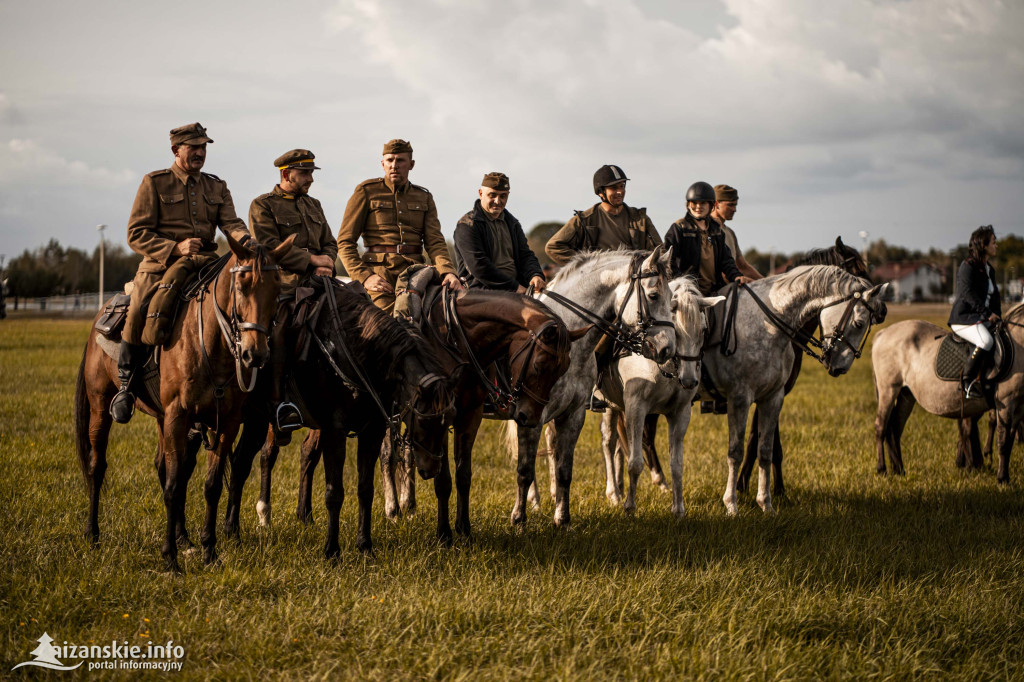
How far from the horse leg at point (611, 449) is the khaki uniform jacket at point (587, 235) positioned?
1.88 metres

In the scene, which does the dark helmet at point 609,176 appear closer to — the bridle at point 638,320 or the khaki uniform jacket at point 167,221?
the bridle at point 638,320

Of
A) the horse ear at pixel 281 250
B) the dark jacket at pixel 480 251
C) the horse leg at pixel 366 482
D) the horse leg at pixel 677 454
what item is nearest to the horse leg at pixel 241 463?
the horse leg at pixel 366 482

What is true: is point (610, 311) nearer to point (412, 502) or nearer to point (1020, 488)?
point (412, 502)

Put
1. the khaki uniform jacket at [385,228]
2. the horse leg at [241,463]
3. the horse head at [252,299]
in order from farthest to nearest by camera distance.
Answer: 1. the khaki uniform jacket at [385,228]
2. the horse leg at [241,463]
3. the horse head at [252,299]

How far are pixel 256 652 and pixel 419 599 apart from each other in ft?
3.52

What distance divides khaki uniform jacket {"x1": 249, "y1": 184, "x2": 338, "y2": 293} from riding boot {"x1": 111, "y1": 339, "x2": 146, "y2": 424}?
124cm

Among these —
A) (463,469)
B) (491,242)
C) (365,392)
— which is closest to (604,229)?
(491,242)

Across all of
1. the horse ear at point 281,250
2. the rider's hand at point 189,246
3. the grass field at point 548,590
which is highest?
the rider's hand at point 189,246

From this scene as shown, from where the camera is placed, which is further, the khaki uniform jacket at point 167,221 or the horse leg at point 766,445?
the horse leg at point 766,445

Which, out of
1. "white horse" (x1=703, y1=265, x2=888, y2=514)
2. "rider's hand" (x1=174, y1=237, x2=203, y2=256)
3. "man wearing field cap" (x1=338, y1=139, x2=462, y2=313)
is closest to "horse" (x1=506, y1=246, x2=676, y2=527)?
Result: "man wearing field cap" (x1=338, y1=139, x2=462, y2=313)

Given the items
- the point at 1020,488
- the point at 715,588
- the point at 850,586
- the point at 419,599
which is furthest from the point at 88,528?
the point at 1020,488

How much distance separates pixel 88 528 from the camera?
673 centimetres

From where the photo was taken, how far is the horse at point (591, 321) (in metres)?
7.30

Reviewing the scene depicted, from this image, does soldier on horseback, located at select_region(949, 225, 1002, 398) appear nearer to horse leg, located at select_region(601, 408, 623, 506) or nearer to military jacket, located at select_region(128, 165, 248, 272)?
horse leg, located at select_region(601, 408, 623, 506)
